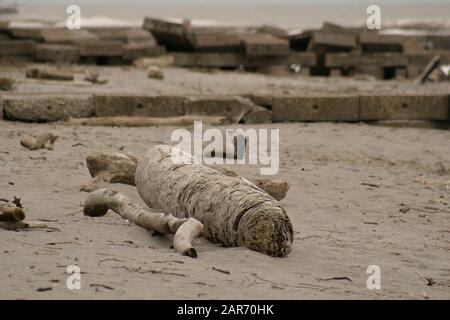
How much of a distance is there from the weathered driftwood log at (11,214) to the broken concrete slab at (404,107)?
8160mm

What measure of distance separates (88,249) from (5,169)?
318 centimetres

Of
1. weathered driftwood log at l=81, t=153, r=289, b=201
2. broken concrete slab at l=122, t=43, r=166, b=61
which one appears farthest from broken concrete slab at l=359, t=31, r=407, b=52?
weathered driftwood log at l=81, t=153, r=289, b=201

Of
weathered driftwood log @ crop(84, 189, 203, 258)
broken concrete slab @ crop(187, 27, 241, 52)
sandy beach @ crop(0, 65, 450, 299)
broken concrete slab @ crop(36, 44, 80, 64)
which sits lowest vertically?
sandy beach @ crop(0, 65, 450, 299)

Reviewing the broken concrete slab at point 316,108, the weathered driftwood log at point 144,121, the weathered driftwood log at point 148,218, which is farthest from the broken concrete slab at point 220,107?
the weathered driftwood log at point 148,218

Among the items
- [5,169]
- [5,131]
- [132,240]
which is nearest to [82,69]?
[5,131]

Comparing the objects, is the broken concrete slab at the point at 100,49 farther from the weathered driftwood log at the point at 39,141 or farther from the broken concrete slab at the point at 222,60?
the weathered driftwood log at the point at 39,141

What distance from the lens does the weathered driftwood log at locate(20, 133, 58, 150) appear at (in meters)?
9.81

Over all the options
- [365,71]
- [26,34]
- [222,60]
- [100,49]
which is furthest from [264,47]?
[26,34]

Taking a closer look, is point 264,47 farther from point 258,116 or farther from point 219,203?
point 219,203

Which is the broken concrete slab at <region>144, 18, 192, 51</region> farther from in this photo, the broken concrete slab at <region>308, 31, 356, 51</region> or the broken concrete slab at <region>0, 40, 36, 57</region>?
the broken concrete slab at <region>308, 31, 356, 51</region>

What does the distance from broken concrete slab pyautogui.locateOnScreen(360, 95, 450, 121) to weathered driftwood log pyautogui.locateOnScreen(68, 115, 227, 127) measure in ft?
7.82

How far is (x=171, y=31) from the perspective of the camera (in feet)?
69.1

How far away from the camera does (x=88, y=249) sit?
5801mm
